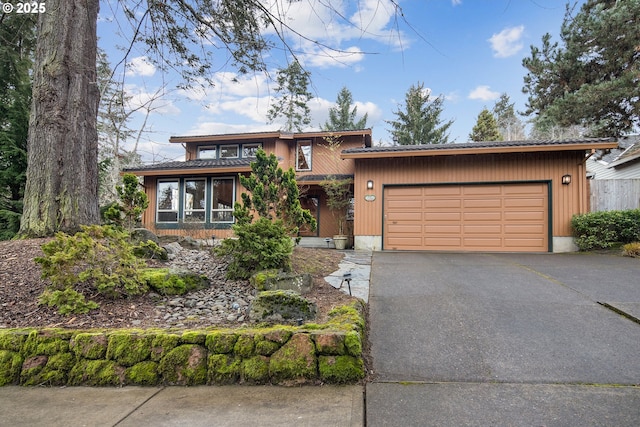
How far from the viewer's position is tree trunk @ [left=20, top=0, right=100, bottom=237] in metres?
4.53

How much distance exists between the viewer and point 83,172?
4770mm

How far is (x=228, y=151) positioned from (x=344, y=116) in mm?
15417

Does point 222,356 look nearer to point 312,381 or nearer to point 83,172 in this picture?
point 312,381

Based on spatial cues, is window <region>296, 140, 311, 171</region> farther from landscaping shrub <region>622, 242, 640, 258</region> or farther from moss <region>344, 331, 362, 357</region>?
moss <region>344, 331, 362, 357</region>

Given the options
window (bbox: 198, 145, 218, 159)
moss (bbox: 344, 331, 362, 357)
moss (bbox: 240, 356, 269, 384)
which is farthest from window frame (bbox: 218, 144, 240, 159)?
moss (bbox: 344, 331, 362, 357)

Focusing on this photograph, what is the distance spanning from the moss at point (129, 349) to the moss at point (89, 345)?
56mm

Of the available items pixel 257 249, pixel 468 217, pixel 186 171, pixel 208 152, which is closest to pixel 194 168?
pixel 186 171

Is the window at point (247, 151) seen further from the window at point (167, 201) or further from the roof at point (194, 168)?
the window at point (167, 201)

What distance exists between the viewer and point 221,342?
2400mm

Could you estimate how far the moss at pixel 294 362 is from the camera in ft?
7.51

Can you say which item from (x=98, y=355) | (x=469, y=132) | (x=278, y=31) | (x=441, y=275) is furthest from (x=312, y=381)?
(x=469, y=132)


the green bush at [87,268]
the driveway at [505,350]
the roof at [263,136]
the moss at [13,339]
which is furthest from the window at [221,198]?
the moss at [13,339]

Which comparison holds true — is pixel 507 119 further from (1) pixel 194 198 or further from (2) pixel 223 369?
(2) pixel 223 369

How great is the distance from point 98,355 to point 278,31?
3.07 meters
